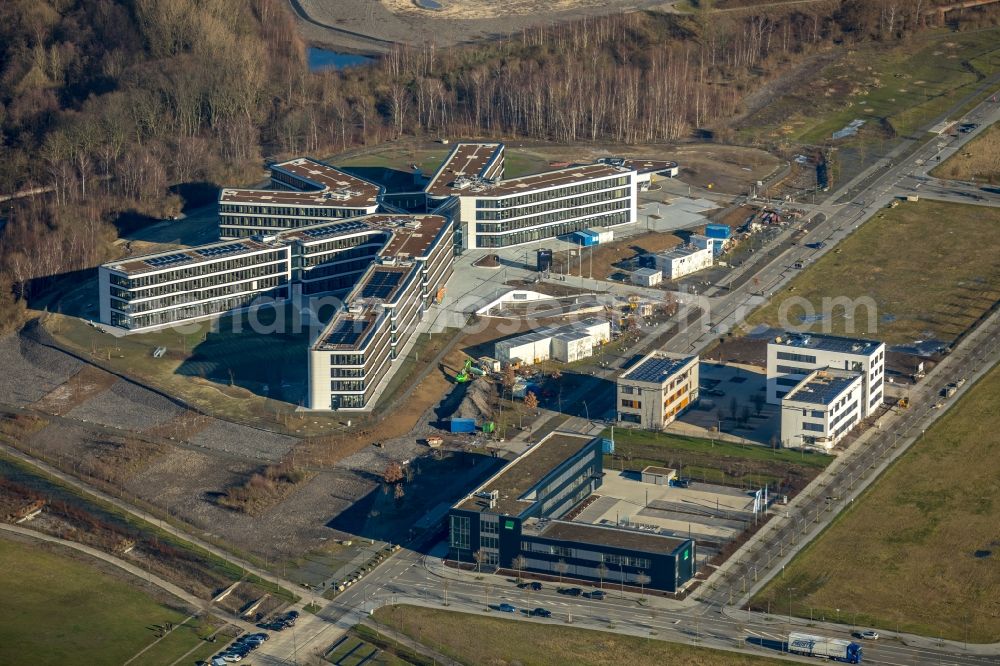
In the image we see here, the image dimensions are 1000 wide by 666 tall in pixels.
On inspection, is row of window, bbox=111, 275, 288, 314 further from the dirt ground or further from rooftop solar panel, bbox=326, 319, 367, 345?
the dirt ground

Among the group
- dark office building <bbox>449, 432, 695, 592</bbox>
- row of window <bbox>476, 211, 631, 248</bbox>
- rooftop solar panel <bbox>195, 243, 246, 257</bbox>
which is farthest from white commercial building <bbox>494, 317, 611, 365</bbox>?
dark office building <bbox>449, 432, 695, 592</bbox>

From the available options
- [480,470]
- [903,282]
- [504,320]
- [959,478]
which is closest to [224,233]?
[504,320]

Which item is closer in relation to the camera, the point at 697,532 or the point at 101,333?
the point at 697,532

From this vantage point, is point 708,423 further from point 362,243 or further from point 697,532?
point 362,243

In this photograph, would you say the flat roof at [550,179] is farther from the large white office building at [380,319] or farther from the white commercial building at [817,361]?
the white commercial building at [817,361]

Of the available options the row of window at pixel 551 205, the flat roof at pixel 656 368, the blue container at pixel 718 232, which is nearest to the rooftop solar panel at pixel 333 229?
the row of window at pixel 551 205

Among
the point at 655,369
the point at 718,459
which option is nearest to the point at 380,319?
the point at 655,369

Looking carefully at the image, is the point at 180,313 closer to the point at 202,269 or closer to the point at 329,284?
the point at 202,269
